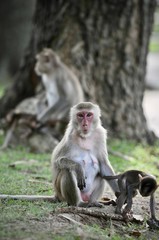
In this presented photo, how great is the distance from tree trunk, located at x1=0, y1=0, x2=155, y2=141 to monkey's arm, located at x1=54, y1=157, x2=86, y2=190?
5737 mm

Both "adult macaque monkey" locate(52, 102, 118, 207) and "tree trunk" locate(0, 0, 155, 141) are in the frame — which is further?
"tree trunk" locate(0, 0, 155, 141)

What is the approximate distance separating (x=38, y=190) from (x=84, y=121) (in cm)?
119

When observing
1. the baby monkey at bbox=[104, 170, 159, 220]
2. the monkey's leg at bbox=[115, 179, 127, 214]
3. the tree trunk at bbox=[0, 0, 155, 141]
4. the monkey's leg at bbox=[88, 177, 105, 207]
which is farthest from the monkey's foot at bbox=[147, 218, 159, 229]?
the tree trunk at bbox=[0, 0, 155, 141]

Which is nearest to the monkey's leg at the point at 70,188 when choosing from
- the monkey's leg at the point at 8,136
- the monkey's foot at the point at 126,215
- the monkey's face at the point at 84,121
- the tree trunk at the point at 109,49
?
the monkey's foot at the point at 126,215

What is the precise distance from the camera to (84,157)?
22.7 ft

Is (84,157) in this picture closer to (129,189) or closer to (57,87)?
(129,189)

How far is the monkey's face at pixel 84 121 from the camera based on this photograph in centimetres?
700

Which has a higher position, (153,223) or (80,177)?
(80,177)

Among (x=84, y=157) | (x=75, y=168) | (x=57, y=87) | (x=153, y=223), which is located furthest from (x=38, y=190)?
(x=57, y=87)

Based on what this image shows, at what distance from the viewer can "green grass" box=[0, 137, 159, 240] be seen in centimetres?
532

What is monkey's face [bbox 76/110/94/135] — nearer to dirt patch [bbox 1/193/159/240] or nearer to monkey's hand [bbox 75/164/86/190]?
monkey's hand [bbox 75/164/86/190]

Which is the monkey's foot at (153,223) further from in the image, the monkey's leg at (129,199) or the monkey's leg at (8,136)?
the monkey's leg at (8,136)

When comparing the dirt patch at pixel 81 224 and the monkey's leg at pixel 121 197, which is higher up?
the monkey's leg at pixel 121 197

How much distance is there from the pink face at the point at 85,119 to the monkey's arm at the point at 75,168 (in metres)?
0.53
